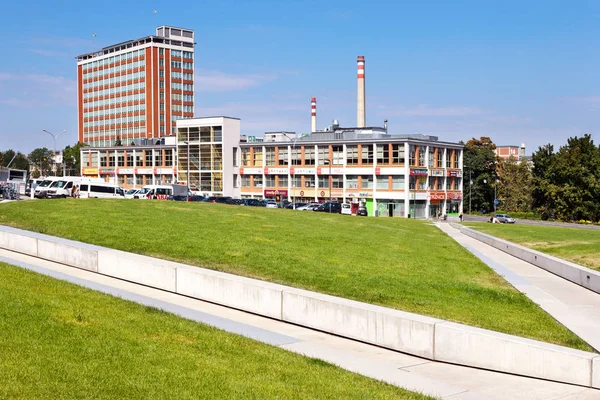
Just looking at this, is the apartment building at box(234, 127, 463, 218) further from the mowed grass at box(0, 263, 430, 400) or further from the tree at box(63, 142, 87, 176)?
the mowed grass at box(0, 263, 430, 400)

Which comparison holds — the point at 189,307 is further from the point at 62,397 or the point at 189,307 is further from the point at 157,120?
the point at 157,120

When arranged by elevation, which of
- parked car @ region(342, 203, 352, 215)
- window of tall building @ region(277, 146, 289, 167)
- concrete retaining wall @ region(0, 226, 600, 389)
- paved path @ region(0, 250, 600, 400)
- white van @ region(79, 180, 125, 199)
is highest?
window of tall building @ region(277, 146, 289, 167)

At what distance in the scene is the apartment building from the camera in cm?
8850

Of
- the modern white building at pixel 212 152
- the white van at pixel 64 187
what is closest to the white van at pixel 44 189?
the white van at pixel 64 187

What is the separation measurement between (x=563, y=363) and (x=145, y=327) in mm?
6086

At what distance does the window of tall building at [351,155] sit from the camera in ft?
301

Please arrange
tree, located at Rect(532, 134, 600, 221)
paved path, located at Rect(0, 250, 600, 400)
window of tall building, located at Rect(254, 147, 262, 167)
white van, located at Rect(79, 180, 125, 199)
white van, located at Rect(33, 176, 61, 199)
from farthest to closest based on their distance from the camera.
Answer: window of tall building, located at Rect(254, 147, 262, 167) < tree, located at Rect(532, 134, 600, 221) < white van, located at Rect(79, 180, 125, 199) < white van, located at Rect(33, 176, 61, 199) < paved path, located at Rect(0, 250, 600, 400)

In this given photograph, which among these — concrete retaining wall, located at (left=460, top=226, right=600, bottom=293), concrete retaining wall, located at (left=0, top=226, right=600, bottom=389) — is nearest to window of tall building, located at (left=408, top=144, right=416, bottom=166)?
concrete retaining wall, located at (left=460, top=226, right=600, bottom=293)

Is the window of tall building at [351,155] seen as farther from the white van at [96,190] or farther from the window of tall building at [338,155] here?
the white van at [96,190]

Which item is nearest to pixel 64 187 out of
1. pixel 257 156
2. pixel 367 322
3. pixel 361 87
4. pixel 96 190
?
pixel 96 190

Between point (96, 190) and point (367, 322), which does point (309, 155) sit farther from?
point (367, 322)

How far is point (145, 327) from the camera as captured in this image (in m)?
10.3

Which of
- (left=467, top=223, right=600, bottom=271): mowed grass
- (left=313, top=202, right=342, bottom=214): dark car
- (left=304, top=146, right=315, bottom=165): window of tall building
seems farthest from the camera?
(left=304, top=146, right=315, bottom=165): window of tall building

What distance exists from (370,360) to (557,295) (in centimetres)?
956
